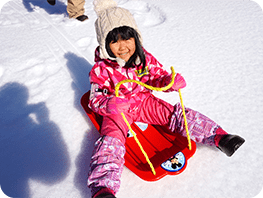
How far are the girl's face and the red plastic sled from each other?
409 millimetres

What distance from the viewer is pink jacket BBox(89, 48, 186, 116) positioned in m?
1.01

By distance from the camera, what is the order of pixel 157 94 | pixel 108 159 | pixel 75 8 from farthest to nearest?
pixel 75 8 < pixel 157 94 < pixel 108 159

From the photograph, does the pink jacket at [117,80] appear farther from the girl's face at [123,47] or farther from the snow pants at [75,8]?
the snow pants at [75,8]

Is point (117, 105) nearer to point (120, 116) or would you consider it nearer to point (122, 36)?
point (120, 116)

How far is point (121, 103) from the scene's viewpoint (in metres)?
0.88

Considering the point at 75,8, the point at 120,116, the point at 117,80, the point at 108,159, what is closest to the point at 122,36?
the point at 117,80

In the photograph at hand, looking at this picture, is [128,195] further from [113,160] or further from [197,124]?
[197,124]

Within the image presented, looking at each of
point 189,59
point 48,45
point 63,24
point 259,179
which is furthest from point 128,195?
point 63,24

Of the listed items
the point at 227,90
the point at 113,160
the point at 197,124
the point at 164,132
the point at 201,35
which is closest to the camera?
the point at 113,160

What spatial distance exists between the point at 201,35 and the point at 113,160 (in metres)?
1.52

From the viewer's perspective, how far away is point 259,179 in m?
0.90

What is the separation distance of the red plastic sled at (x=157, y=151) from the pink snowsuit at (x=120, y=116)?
0.05 meters

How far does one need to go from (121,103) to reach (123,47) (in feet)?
0.86

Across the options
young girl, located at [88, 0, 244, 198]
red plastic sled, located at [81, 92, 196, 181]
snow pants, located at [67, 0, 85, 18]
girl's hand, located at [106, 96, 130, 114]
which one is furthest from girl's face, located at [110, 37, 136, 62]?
snow pants, located at [67, 0, 85, 18]
